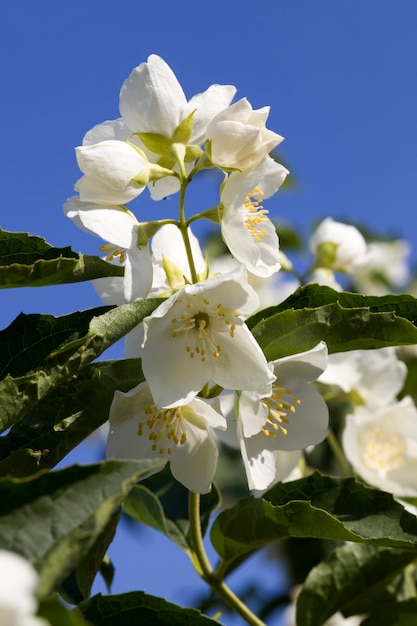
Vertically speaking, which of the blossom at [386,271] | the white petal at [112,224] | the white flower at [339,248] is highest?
the blossom at [386,271]

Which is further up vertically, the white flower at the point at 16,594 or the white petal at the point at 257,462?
the white petal at the point at 257,462

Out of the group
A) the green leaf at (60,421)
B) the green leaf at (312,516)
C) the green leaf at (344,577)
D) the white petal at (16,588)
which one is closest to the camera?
the white petal at (16,588)

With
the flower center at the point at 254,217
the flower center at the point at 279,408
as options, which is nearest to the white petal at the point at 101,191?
the flower center at the point at 254,217

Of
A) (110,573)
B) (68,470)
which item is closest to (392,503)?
(110,573)

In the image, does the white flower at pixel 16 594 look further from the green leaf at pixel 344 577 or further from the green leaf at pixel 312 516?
the green leaf at pixel 344 577

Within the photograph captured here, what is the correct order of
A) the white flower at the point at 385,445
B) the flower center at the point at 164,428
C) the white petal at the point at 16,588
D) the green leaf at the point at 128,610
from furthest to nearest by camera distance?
the white flower at the point at 385,445
the flower center at the point at 164,428
the green leaf at the point at 128,610
the white petal at the point at 16,588

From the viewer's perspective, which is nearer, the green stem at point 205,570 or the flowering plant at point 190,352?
the flowering plant at point 190,352

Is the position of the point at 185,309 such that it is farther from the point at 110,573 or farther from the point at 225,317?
the point at 110,573

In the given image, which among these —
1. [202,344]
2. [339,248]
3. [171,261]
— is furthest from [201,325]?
[339,248]
